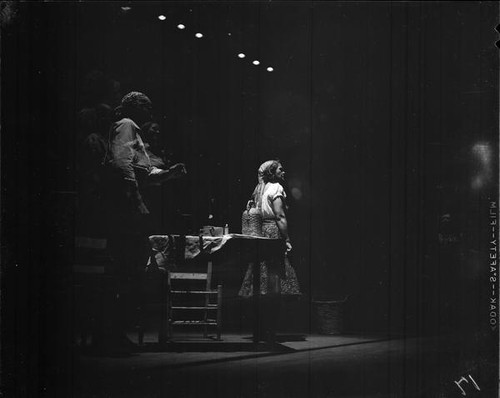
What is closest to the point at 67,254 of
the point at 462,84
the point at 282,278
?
the point at 282,278

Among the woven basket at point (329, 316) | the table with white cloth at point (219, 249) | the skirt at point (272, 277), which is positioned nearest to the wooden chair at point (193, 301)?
the table with white cloth at point (219, 249)

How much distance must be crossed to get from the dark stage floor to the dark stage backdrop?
0.20 meters

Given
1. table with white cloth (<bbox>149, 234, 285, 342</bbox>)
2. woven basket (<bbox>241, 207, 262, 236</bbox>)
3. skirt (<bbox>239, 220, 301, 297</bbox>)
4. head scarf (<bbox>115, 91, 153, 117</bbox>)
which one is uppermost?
head scarf (<bbox>115, 91, 153, 117</bbox>)

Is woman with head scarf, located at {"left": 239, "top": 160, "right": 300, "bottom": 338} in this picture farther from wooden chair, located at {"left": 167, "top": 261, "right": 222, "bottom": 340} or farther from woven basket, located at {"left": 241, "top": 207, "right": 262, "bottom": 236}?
wooden chair, located at {"left": 167, "top": 261, "right": 222, "bottom": 340}

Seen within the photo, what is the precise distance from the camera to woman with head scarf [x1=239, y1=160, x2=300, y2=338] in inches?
213

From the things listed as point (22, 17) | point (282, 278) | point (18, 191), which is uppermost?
point (22, 17)

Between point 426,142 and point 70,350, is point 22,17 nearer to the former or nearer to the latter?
point 70,350

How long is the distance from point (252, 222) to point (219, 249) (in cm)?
30

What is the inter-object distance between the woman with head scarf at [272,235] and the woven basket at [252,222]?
29 millimetres

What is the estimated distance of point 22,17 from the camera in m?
5.27

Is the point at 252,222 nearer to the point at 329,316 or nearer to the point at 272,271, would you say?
the point at 272,271

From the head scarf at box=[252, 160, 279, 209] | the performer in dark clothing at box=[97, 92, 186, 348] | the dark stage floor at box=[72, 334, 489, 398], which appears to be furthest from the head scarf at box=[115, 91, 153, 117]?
the dark stage floor at box=[72, 334, 489, 398]

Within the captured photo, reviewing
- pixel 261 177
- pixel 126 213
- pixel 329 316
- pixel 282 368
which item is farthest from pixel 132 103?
pixel 282 368

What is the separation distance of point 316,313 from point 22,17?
9.70 feet
